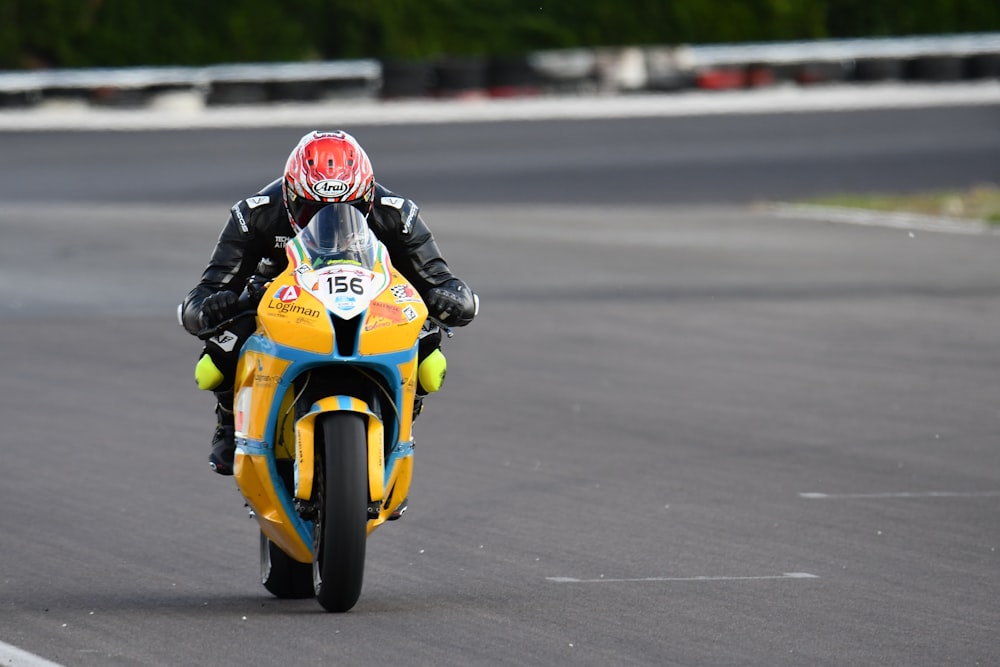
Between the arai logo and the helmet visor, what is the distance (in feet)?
0.27

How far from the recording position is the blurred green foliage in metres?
41.6

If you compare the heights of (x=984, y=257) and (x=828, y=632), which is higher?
(x=828, y=632)

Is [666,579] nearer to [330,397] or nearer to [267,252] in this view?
[330,397]

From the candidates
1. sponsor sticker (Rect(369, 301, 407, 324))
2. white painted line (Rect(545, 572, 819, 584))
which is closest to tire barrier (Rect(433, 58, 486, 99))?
white painted line (Rect(545, 572, 819, 584))

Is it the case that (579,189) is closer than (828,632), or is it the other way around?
(828,632)

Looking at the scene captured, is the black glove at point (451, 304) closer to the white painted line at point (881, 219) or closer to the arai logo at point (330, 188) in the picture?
the arai logo at point (330, 188)

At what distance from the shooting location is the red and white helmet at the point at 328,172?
690 centimetres

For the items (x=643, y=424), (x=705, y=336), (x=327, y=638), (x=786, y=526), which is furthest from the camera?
(x=705, y=336)

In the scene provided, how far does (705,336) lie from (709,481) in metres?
5.27

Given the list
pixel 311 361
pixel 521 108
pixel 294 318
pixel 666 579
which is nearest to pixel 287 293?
pixel 294 318

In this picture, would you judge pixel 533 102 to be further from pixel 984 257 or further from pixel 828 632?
pixel 828 632

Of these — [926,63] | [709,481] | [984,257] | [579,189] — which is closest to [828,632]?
[709,481]

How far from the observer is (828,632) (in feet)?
21.8

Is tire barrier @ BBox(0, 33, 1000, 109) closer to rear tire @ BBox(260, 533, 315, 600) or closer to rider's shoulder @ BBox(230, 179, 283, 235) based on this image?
rider's shoulder @ BBox(230, 179, 283, 235)
